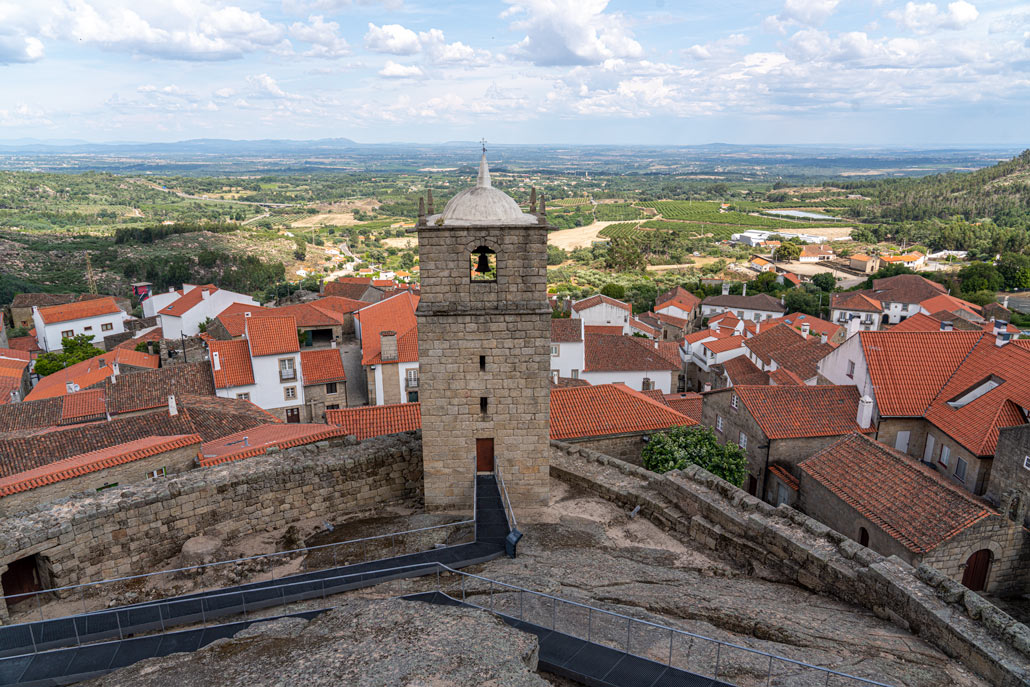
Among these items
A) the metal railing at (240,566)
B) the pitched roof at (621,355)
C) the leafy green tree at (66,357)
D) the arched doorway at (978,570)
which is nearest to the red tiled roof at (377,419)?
the metal railing at (240,566)

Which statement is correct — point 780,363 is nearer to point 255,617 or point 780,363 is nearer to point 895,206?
point 255,617

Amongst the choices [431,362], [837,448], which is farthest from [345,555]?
[837,448]

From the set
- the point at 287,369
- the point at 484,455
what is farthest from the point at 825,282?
the point at 484,455

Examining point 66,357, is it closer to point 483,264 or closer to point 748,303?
point 483,264

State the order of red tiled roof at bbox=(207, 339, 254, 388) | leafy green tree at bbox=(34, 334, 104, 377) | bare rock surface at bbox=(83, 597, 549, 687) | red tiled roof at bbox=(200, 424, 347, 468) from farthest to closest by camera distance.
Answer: leafy green tree at bbox=(34, 334, 104, 377) < red tiled roof at bbox=(207, 339, 254, 388) < red tiled roof at bbox=(200, 424, 347, 468) < bare rock surface at bbox=(83, 597, 549, 687)

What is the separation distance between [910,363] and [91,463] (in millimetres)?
28830

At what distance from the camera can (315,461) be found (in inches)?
575

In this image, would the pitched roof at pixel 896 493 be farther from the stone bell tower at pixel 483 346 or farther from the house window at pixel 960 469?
the stone bell tower at pixel 483 346

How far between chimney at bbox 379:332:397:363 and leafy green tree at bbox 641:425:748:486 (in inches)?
711

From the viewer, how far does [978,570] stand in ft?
55.1

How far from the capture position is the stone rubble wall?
9.23 m

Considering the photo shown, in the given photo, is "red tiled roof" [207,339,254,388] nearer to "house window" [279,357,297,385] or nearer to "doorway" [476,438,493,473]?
"house window" [279,357,297,385]

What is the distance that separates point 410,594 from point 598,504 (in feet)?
21.4

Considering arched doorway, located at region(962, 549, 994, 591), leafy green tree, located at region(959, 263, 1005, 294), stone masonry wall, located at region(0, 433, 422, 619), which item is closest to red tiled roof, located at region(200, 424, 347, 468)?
stone masonry wall, located at region(0, 433, 422, 619)
